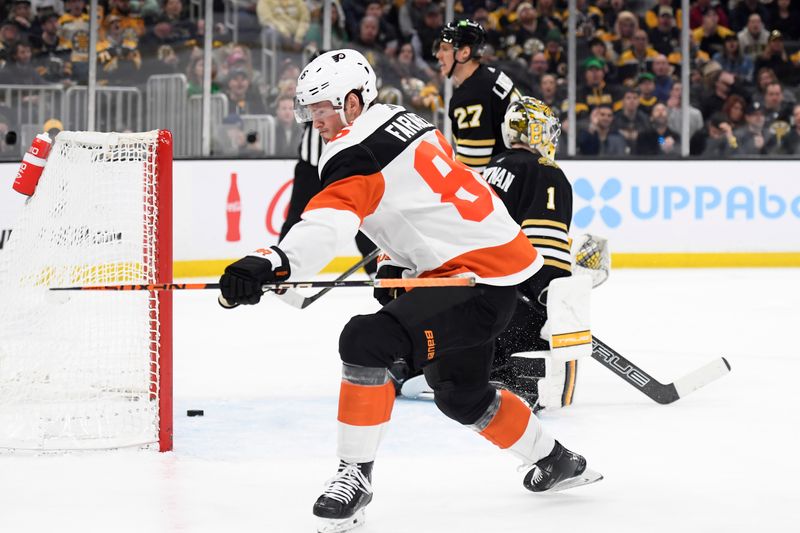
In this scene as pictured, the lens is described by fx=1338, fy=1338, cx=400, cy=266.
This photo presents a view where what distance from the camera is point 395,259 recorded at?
9.46ft

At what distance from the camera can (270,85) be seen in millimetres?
8156

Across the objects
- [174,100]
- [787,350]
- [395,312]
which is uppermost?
[174,100]

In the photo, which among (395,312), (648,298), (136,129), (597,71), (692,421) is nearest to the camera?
(395,312)

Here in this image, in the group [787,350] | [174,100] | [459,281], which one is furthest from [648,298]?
[459,281]

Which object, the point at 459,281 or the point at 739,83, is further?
the point at 739,83

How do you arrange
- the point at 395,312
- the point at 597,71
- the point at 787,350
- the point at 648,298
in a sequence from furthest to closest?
1. the point at 597,71
2. the point at 648,298
3. the point at 787,350
4. the point at 395,312

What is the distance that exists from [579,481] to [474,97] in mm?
2495

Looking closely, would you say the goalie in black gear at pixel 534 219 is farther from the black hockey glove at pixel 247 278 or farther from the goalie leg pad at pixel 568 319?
the black hockey glove at pixel 247 278

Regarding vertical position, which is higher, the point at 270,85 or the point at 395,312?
the point at 270,85

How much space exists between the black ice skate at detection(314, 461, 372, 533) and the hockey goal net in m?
0.91

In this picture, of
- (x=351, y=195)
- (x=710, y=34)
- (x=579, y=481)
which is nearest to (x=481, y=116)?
(x=579, y=481)

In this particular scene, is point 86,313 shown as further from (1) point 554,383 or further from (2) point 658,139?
(2) point 658,139

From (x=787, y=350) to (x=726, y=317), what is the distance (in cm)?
97

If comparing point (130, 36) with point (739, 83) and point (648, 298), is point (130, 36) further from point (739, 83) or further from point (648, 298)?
point (739, 83)
